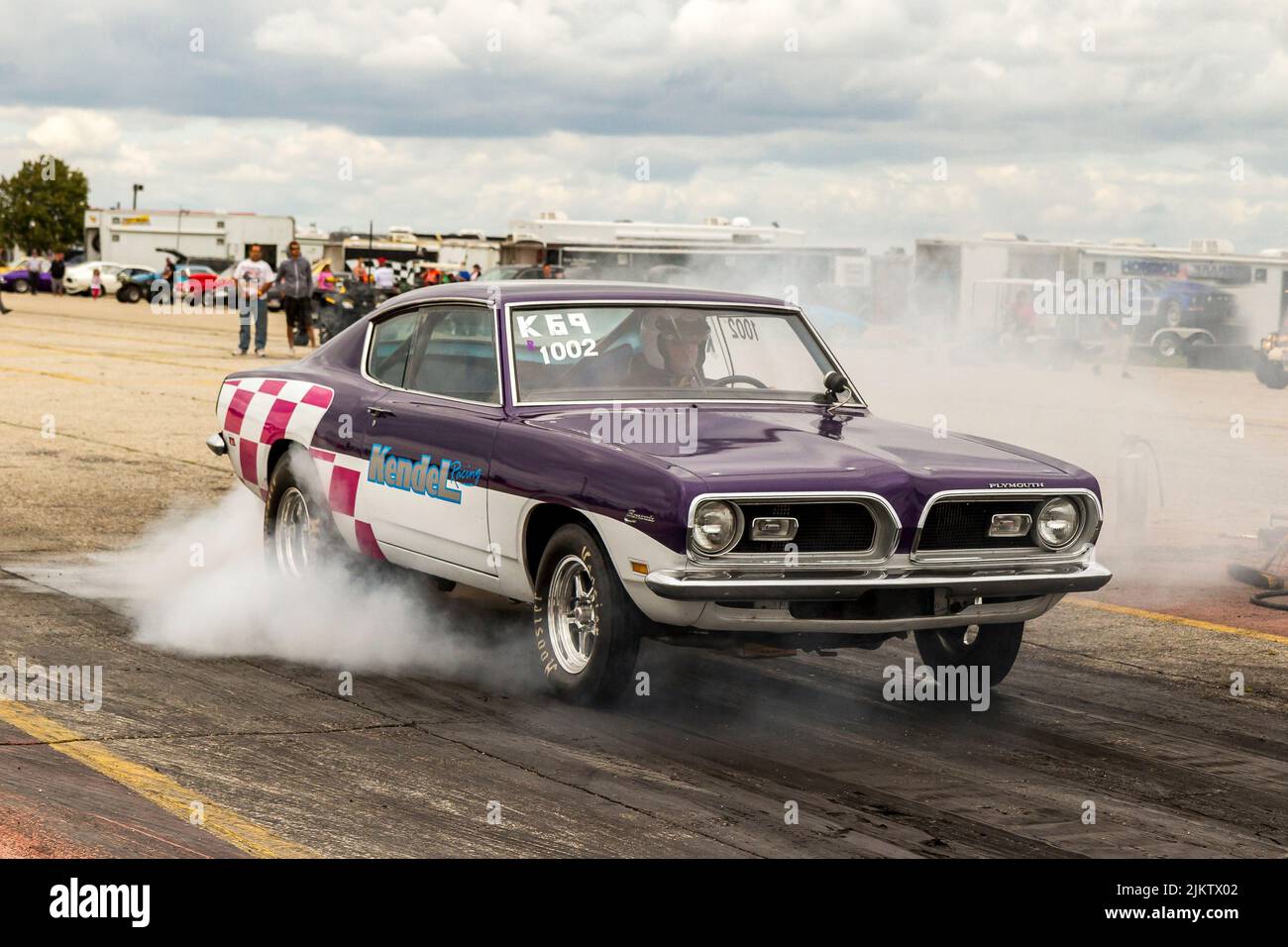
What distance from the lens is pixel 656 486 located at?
5.52 m

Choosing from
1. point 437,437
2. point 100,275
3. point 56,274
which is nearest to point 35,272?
point 56,274

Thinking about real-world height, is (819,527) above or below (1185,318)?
below

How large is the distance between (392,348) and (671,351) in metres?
1.33

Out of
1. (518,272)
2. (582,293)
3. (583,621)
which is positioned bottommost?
(583,621)

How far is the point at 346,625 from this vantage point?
23.7 ft

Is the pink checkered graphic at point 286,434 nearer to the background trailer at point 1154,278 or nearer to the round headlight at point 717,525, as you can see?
the round headlight at point 717,525

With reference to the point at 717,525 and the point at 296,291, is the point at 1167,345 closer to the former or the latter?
the point at 296,291

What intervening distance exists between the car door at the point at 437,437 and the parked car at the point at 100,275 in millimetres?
49176

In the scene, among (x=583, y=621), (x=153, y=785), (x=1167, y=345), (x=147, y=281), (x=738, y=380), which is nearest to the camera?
(x=153, y=785)

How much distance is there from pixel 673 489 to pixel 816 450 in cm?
69

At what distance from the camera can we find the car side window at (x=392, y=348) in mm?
7348

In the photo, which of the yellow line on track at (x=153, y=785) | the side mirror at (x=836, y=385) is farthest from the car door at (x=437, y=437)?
the yellow line on track at (x=153, y=785)
